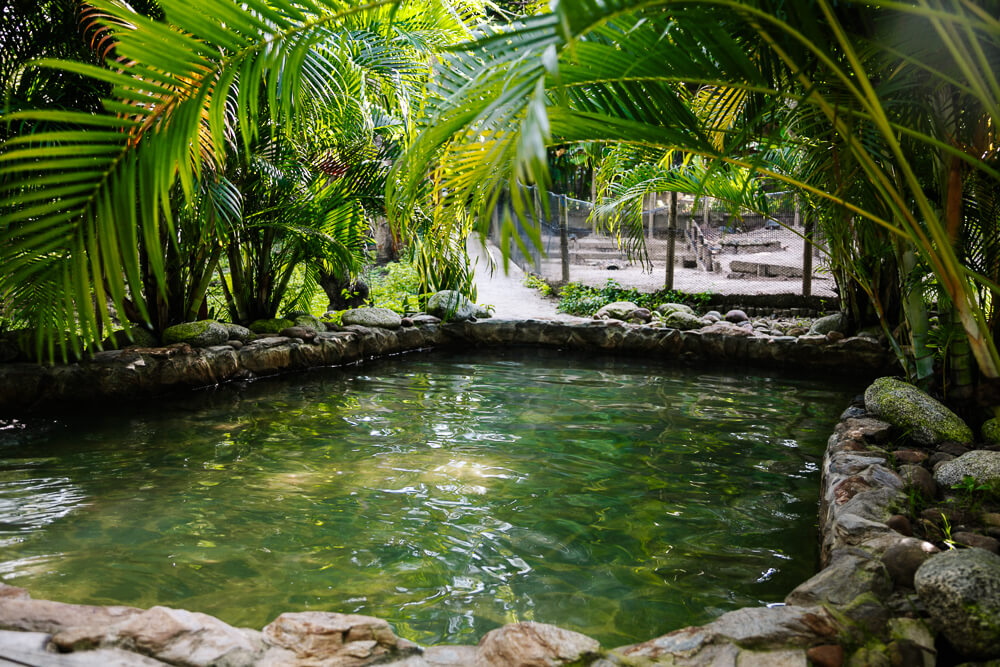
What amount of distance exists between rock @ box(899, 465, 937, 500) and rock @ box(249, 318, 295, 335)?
5.70 metres

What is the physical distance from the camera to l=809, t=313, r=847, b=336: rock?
7723 millimetres

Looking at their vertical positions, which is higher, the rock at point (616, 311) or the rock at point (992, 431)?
the rock at point (616, 311)

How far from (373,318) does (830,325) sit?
505cm

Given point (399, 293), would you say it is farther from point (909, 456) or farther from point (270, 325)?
point (909, 456)

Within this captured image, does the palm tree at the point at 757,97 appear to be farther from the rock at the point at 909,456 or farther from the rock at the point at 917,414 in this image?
the rock at the point at 909,456

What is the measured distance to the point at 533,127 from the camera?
4.09 ft

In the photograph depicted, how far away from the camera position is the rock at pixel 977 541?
2.32 meters

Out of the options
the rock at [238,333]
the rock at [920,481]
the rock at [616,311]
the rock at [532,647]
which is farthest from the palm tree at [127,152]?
the rock at [616,311]

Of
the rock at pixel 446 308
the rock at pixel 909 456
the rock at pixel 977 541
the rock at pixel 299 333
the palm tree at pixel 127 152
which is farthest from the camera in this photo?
the rock at pixel 446 308

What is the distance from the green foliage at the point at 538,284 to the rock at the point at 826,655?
1018cm

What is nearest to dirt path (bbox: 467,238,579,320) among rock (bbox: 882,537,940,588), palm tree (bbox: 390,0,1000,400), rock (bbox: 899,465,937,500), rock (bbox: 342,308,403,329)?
rock (bbox: 342,308,403,329)

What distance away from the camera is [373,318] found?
790 centimetres

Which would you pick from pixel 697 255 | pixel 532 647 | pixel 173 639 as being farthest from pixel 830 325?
pixel 173 639

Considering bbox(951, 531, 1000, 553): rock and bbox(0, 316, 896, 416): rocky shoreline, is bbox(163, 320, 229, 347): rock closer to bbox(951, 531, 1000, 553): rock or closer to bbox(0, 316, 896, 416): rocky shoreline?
bbox(0, 316, 896, 416): rocky shoreline
